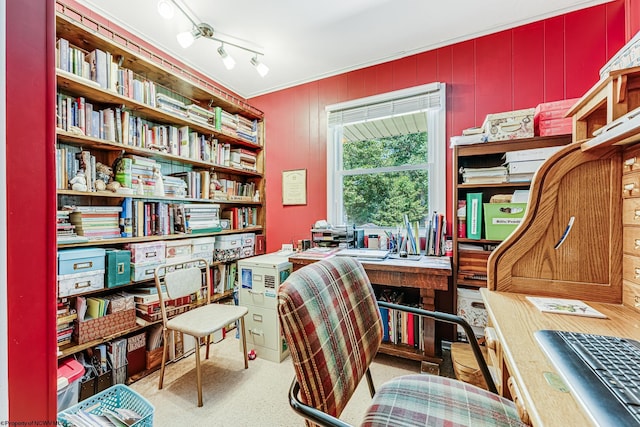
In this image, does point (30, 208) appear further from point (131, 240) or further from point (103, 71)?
point (103, 71)

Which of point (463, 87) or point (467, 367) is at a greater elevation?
point (463, 87)

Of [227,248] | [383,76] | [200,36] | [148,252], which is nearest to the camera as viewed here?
[148,252]

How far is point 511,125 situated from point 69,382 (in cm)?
308

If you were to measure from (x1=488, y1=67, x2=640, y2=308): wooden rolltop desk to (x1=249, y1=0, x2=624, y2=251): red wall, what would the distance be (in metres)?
1.23

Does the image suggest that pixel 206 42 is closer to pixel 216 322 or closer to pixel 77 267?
pixel 77 267

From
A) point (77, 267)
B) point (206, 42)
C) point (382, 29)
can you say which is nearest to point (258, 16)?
point (206, 42)

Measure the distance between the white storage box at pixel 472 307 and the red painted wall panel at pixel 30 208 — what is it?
2.11 meters

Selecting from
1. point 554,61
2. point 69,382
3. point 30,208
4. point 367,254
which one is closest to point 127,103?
point 30,208

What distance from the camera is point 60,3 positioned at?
1531 mm

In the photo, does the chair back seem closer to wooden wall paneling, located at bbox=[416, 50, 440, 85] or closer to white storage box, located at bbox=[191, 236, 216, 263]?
white storage box, located at bbox=[191, 236, 216, 263]

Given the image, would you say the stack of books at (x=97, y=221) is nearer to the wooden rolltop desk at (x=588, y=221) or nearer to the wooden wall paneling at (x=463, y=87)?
the wooden rolltop desk at (x=588, y=221)

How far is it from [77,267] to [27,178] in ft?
4.10

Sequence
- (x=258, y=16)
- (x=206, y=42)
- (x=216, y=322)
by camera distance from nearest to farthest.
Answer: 1. (x=216, y=322)
2. (x=258, y=16)
3. (x=206, y=42)

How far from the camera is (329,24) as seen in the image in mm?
2057
